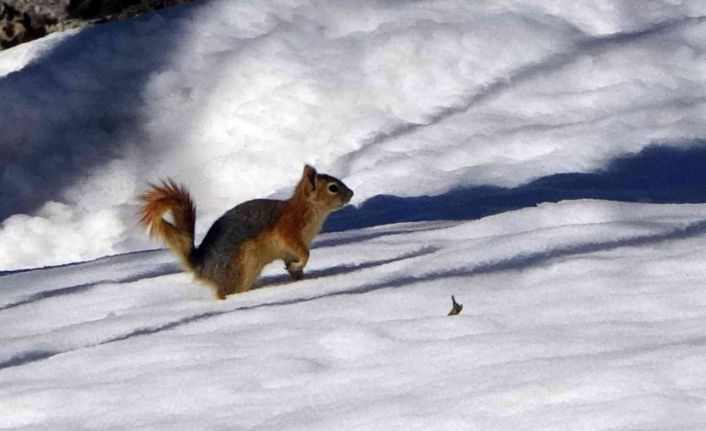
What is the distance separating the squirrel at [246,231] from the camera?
4.73m

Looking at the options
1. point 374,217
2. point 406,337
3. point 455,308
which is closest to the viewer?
point 406,337

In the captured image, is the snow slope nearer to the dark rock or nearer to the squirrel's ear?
the squirrel's ear

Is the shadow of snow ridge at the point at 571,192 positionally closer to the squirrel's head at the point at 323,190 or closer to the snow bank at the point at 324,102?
the snow bank at the point at 324,102

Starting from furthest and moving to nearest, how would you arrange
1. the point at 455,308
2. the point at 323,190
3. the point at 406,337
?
the point at 323,190, the point at 455,308, the point at 406,337

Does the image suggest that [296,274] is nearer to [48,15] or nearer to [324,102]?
[324,102]

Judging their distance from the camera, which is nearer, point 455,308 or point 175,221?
point 455,308

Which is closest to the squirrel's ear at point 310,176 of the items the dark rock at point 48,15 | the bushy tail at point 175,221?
the bushy tail at point 175,221

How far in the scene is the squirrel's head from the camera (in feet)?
15.8

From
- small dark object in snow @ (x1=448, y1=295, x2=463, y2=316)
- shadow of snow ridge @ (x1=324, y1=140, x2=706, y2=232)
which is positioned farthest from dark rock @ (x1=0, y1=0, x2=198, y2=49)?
small dark object in snow @ (x1=448, y1=295, x2=463, y2=316)

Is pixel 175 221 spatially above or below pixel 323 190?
below

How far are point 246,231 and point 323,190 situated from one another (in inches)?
11.6

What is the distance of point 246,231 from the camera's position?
4730mm

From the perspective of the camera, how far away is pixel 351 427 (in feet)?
10.7

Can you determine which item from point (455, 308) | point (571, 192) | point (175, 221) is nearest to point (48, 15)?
point (571, 192)
